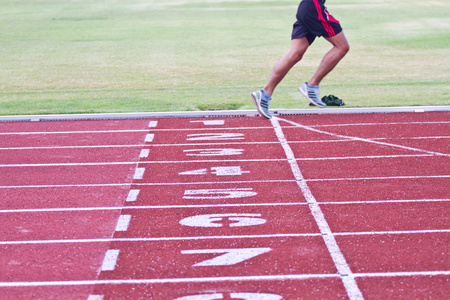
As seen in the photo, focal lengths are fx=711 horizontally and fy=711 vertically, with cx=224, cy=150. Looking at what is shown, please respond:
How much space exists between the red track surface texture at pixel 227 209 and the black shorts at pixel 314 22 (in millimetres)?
983

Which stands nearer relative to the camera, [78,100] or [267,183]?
[267,183]

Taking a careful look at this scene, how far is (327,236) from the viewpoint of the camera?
466 centimetres

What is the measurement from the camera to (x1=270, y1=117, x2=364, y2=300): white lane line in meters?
3.92

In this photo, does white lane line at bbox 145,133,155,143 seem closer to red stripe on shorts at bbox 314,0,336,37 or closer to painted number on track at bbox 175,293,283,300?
red stripe on shorts at bbox 314,0,336,37

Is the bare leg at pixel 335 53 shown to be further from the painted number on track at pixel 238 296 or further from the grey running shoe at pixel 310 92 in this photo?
the painted number on track at pixel 238 296

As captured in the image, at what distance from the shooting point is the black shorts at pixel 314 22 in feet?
25.9

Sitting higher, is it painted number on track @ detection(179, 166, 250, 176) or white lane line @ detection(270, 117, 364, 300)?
white lane line @ detection(270, 117, 364, 300)

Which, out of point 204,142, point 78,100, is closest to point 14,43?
point 78,100

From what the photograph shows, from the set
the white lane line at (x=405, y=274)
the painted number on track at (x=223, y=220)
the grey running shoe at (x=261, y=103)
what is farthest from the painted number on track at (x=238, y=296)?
the grey running shoe at (x=261, y=103)

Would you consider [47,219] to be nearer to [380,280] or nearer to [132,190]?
[132,190]

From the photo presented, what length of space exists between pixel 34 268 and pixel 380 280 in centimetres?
203

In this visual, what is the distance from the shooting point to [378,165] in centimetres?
631

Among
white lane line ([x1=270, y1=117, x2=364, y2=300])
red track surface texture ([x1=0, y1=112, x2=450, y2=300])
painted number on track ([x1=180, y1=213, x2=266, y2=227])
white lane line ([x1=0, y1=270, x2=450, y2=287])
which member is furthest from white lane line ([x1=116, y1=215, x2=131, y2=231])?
white lane line ([x1=270, y1=117, x2=364, y2=300])

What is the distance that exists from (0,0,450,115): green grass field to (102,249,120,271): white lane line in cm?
448
